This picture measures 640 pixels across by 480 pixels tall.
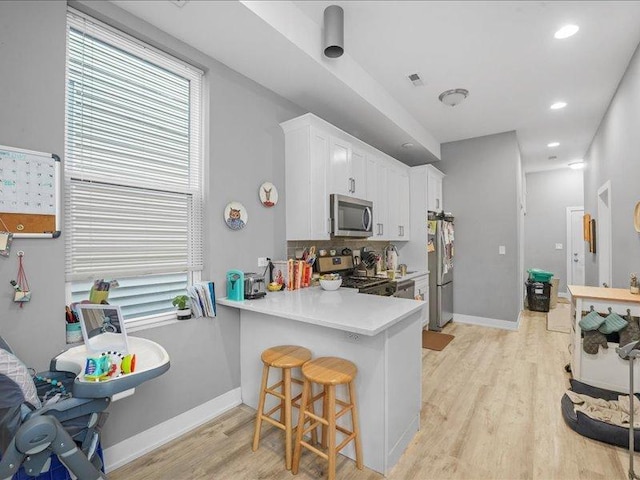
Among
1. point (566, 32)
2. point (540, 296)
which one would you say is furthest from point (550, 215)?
point (566, 32)

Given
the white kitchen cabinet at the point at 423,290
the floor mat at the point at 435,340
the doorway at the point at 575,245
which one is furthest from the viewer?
the doorway at the point at 575,245

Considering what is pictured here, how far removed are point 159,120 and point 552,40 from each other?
3.19 meters

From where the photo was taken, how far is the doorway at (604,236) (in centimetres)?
372

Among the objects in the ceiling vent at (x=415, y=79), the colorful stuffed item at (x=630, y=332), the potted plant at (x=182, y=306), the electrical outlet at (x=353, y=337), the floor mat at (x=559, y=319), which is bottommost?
the floor mat at (x=559, y=319)

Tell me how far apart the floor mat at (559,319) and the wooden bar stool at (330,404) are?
4317 millimetres

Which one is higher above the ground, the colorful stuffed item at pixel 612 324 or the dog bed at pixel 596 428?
the colorful stuffed item at pixel 612 324

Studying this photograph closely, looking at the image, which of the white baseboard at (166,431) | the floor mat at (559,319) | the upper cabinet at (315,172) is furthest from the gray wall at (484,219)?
the white baseboard at (166,431)

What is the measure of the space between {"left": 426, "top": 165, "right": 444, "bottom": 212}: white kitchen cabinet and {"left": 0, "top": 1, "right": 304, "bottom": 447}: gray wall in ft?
8.18

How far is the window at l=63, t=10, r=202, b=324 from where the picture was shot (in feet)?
6.00

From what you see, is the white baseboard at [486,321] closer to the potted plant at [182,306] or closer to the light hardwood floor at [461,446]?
the light hardwood floor at [461,446]

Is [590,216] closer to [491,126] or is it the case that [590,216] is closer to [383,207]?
[491,126]

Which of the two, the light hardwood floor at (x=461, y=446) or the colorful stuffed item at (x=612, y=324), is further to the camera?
the colorful stuffed item at (x=612, y=324)

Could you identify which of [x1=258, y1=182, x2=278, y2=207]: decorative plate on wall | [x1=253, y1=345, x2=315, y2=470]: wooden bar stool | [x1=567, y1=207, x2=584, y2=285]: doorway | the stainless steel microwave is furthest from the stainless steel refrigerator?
[x1=567, y1=207, x2=584, y2=285]: doorway

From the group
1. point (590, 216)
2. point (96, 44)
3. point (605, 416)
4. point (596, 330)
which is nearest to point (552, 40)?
point (596, 330)
